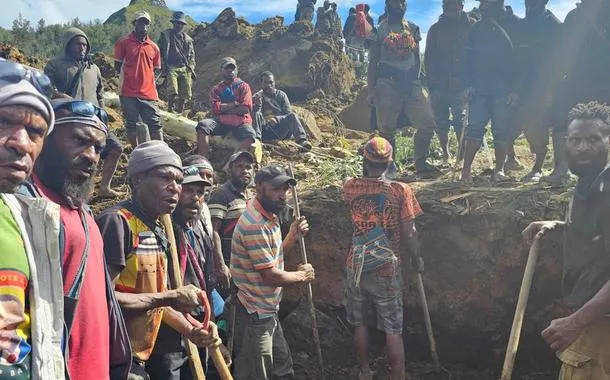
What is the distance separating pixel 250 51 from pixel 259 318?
14.3 meters

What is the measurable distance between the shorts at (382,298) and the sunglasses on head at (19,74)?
3.12 meters

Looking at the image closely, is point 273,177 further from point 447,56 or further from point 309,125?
point 309,125

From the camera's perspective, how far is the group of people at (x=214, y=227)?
5.62 feet

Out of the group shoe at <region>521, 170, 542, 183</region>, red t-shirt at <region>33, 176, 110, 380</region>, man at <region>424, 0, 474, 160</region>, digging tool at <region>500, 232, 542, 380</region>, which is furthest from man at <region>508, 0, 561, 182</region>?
red t-shirt at <region>33, 176, 110, 380</region>

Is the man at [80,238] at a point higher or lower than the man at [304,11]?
lower

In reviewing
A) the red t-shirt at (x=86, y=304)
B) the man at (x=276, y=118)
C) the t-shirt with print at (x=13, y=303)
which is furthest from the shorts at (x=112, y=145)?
the t-shirt with print at (x=13, y=303)

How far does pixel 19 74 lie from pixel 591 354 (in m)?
3.20

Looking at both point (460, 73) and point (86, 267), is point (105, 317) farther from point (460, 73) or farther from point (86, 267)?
point (460, 73)

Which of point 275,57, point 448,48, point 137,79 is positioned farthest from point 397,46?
point 275,57

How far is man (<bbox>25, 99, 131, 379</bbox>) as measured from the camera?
2.03 metres

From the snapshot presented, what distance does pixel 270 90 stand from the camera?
29.6ft

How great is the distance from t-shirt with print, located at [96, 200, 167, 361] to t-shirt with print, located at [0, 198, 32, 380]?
0.99 meters

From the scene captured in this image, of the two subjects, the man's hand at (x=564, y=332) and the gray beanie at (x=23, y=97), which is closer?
the gray beanie at (x=23, y=97)

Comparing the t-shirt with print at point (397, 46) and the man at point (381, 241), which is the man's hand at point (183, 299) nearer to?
the man at point (381, 241)
